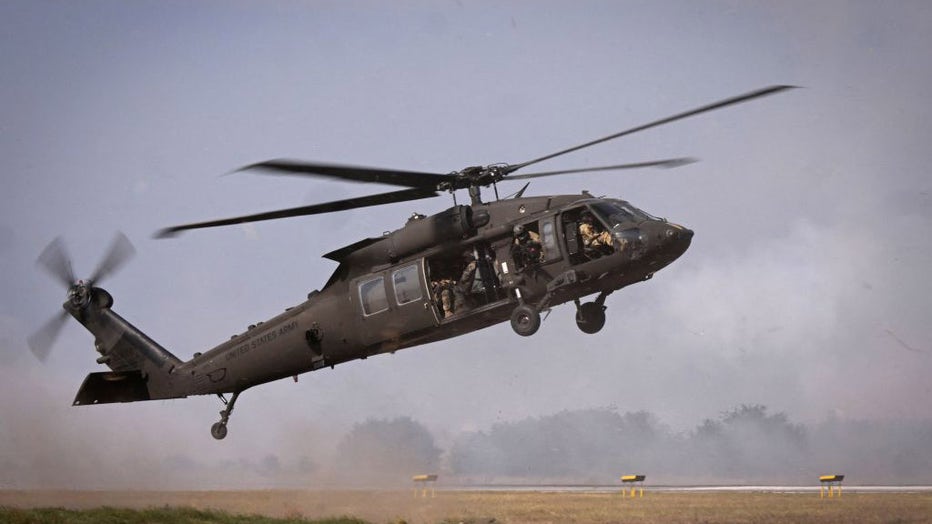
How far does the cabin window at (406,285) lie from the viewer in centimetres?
1942

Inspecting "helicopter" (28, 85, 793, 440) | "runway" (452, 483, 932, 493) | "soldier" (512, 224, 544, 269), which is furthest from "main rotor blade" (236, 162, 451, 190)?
"runway" (452, 483, 932, 493)

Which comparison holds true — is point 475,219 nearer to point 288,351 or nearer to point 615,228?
point 615,228

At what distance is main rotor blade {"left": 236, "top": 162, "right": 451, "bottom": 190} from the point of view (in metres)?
15.4

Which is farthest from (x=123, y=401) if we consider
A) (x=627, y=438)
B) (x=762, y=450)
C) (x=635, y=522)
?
(x=762, y=450)

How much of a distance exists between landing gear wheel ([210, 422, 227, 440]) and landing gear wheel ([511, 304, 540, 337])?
8467 millimetres

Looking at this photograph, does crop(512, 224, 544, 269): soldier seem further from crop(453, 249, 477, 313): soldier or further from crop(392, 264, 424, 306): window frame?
crop(392, 264, 424, 306): window frame

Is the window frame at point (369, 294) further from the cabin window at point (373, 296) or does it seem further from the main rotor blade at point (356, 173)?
the main rotor blade at point (356, 173)

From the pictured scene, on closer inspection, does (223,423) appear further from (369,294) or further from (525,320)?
(525,320)

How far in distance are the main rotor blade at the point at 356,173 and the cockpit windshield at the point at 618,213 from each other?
3.37 metres

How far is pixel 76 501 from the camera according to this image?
2622 cm

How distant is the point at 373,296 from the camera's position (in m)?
20.1

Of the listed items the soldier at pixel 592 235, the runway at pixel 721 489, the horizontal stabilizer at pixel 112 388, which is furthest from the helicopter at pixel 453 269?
the runway at pixel 721 489

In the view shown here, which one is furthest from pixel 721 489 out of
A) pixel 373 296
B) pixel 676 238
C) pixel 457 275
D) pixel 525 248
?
pixel 373 296

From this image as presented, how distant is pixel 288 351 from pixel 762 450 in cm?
2693
